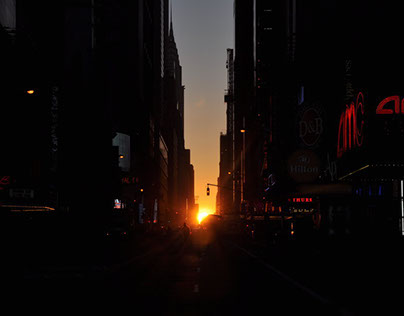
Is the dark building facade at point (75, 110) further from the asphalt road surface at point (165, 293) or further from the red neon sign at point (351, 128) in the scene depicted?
the red neon sign at point (351, 128)

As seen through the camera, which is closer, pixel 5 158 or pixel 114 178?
pixel 5 158

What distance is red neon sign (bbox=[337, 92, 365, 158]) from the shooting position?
1626 inches

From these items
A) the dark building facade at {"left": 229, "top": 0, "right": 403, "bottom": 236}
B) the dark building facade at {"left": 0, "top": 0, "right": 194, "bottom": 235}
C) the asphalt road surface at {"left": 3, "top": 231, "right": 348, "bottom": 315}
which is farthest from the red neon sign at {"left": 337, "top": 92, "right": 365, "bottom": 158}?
the dark building facade at {"left": 0, "top": 0, "right": 194, "bottom": 235}

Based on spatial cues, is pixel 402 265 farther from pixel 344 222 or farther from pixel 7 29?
pixel 7 29

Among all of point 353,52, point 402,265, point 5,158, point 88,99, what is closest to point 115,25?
point 88,99

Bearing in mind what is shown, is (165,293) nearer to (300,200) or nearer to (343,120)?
(343,120)

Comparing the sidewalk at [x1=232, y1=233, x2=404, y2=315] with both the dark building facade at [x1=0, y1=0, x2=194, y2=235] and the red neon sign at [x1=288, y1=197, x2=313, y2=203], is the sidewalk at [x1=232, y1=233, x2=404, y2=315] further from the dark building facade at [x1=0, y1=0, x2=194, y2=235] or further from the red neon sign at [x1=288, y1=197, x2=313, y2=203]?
the red neon sign at [x1=288, y1=197, x2=313, y2=203]

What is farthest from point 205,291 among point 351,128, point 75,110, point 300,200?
point 75,110

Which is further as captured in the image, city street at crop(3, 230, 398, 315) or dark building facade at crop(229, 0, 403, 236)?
dark building facade at crop(229, 0, 403, 236)

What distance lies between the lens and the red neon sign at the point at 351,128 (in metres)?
41.3

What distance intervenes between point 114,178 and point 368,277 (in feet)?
310

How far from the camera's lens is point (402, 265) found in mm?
28359

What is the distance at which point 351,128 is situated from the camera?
4500 centimetres

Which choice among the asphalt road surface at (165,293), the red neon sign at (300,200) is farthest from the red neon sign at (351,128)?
the red neon sign at (300,200)
